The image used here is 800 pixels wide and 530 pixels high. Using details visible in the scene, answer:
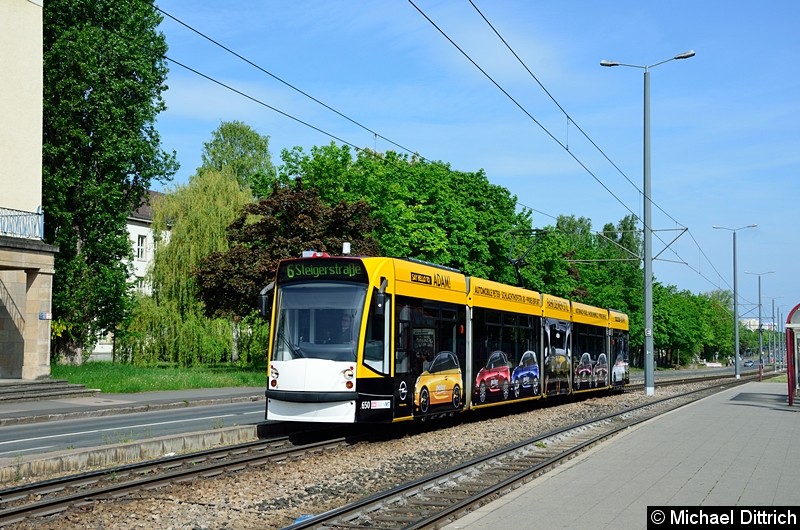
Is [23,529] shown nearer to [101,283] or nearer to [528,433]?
[528,433]

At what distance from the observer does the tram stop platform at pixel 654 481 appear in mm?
9195

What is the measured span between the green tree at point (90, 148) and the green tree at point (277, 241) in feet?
14.8

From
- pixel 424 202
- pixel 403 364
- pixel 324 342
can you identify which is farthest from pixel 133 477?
pixel 424 202

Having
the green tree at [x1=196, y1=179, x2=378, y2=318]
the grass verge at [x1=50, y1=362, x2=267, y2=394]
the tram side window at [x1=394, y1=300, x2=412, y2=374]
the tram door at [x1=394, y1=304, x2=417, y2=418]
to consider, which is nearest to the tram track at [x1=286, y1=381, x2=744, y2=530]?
the tram door at [x1=394, y1=304, x2=417, y2=418]

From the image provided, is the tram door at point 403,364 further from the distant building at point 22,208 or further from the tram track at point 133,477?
the distant building at point 22,208

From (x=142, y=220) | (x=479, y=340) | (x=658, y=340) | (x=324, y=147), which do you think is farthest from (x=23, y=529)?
(x=658, y=340)

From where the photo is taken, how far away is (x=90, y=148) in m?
40.5

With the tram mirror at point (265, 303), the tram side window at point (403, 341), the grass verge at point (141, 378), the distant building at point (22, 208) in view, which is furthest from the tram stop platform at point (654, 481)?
the distant building at point (22, 208)

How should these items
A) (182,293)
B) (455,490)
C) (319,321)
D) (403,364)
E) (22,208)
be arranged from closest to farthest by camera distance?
1. (455,490)
2. (319,321)
3. (403,364)
4. (22,208)
5. (182,293)

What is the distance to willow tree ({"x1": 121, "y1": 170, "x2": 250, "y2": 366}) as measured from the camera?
45.4 m

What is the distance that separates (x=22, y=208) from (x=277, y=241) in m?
10.2

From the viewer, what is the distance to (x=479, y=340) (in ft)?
71.5

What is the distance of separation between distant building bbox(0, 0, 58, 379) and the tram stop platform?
21.2 metres

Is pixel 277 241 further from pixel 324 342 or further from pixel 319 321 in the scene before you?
pixel 324 342
